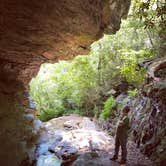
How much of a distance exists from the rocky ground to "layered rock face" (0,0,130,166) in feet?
2.72

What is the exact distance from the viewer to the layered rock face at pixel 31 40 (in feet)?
26.7

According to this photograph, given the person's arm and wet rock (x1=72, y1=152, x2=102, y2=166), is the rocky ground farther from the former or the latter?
the person's arm

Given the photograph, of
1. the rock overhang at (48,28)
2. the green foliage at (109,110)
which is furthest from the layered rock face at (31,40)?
the green foliage at (109,110)

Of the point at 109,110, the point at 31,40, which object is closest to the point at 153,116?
the point at 31,40

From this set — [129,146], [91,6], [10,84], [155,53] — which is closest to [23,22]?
[91,6]

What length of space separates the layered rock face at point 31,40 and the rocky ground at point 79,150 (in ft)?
2.72

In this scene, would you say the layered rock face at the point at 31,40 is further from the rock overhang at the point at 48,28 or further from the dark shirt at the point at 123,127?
the dark shirt at the point at 123,127

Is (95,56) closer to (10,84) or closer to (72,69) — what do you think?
(72,69)

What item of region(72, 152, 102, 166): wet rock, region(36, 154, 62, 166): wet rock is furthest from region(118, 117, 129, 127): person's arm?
region(36, 154, 62, 166): wet rock

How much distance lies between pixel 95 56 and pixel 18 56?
9144mm

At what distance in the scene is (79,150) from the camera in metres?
10.8

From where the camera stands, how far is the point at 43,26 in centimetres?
898

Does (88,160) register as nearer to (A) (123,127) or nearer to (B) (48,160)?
(A) (123,127)

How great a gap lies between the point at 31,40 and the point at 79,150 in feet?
15.4
